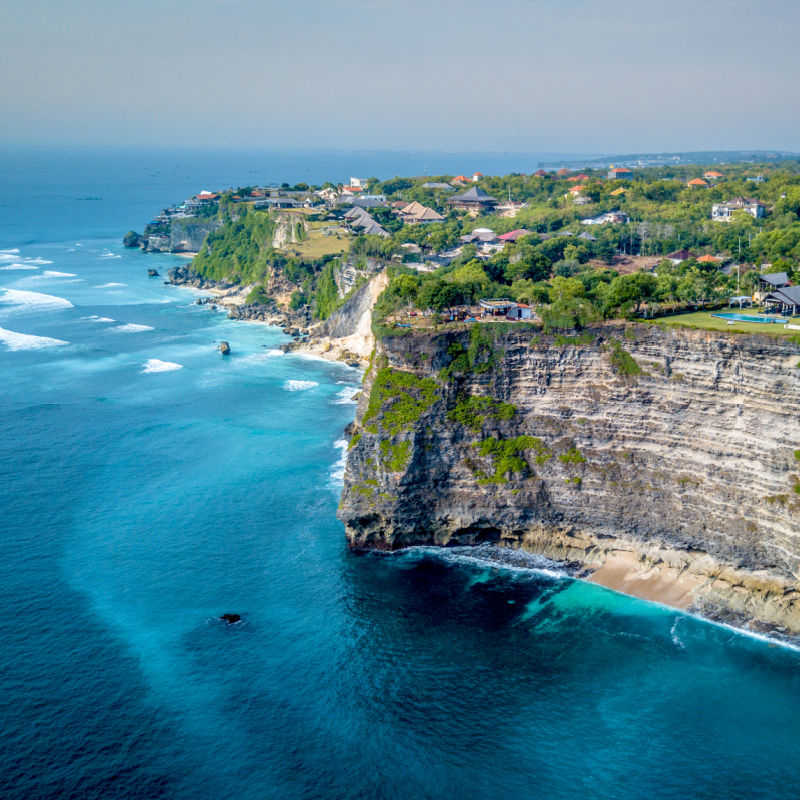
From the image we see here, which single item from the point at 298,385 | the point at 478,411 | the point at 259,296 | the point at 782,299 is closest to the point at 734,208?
the point at 782,299

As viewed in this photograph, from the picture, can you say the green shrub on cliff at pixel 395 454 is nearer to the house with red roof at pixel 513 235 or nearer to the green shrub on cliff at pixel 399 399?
the green shrub on cliff at pixel 399 399

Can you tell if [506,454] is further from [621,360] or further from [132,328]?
[132,328]

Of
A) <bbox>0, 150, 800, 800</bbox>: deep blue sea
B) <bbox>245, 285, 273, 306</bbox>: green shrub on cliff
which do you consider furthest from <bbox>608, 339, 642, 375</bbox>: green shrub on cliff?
<bbox>245, 285, 273, 306</bbox>: green shrub on cliff

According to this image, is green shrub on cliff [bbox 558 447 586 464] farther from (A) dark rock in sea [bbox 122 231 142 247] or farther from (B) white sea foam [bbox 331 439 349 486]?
(A) dark rock in sea [bbox 122 231 142 247]

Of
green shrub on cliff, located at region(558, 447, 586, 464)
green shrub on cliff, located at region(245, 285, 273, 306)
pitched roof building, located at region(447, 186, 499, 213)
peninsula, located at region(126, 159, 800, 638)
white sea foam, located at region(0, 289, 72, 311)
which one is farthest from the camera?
pitched roof building, located at region(447, 186, 499, 213)

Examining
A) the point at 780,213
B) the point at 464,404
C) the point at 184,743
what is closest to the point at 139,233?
the point at 780,213

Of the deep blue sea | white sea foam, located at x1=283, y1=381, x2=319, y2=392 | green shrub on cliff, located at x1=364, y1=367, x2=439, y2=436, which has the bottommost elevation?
the deep blue sea

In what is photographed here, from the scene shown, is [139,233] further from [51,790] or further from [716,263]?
[51,790]
